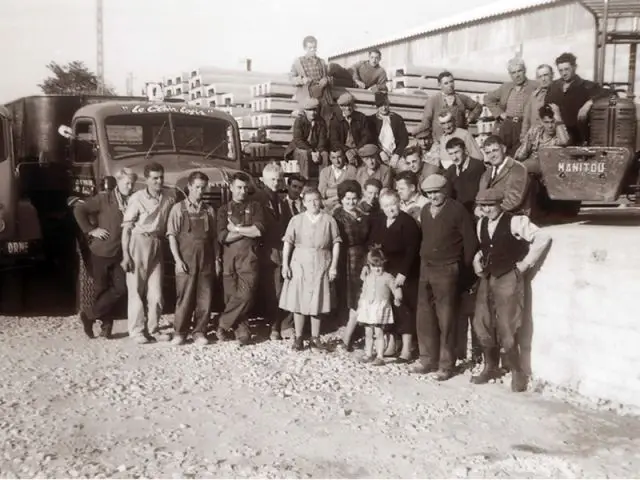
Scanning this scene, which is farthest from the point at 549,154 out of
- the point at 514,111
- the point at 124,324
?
the point at 124,324

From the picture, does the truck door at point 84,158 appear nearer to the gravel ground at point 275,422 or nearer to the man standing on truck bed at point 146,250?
the man standing on truck bed at point 146,250

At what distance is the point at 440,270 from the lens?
636 centimetres

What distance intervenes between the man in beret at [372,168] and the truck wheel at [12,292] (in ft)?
14.5

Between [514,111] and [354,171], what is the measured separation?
221 cm

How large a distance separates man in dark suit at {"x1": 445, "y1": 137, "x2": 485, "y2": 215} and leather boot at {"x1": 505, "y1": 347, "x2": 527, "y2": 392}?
154cm

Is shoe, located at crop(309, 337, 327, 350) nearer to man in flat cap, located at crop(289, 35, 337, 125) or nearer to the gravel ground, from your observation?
the gravel ground

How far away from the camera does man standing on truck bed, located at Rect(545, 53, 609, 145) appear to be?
7691 millimetres

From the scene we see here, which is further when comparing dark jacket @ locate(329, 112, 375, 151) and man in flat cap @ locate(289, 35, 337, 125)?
man in flat cap @ locate(289, 35, 337, 125)

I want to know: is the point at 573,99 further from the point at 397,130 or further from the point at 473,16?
the point at 473,16

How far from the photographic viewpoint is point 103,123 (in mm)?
8953

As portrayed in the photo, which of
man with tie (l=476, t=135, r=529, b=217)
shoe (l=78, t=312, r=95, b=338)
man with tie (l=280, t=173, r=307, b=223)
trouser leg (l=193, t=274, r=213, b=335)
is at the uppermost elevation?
man with tie (l=476, t=135, r=529, b=217)

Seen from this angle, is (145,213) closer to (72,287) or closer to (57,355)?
(57,355)

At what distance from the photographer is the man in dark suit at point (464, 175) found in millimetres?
7020

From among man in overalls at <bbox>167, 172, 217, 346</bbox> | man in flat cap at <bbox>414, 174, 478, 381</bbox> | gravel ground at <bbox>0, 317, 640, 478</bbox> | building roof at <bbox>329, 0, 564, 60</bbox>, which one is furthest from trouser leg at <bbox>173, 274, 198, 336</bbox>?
building roof at <bbox>329, 0, 564, 60</bbox>
